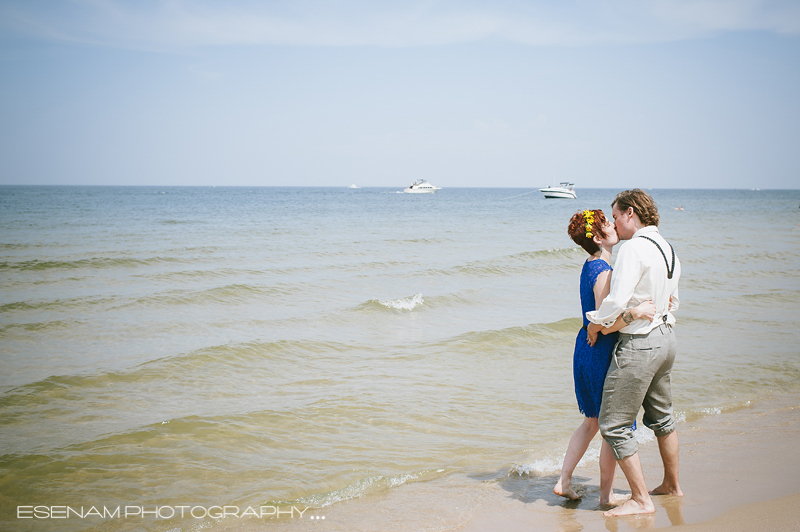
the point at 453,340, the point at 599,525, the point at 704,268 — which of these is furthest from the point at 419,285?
the point at 599,525

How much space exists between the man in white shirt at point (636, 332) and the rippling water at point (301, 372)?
1432 millimetres

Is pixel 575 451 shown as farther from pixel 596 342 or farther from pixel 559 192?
pixel 559 192

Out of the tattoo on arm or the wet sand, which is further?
the wet sand

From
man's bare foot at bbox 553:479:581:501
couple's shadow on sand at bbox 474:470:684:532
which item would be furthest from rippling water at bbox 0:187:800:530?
man's bare foot at bbox 553:479:581:501

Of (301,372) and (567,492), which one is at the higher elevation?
(567,492)

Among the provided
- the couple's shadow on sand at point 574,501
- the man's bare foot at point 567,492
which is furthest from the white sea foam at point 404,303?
the man's bare foot at point 567,492

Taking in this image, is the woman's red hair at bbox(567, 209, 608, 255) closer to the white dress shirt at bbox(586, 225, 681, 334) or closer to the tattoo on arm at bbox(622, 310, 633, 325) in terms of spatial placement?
the white dress shirt at bbox(586, 225, 681, 334)

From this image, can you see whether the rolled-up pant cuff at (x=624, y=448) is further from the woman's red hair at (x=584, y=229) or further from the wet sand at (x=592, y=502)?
the woman's red hair at (x=584, y=229)

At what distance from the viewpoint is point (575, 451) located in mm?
3859

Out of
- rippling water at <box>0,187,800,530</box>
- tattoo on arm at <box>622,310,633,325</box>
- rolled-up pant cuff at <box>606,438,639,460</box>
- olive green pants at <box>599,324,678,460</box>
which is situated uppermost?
tattoo on arm at <box>622,310,633,325</box>

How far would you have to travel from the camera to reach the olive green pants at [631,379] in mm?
3279

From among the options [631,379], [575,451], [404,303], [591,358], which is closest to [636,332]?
[631,379]

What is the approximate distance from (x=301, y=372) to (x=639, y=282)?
208 inches

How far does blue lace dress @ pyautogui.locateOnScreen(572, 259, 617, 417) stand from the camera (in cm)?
348
